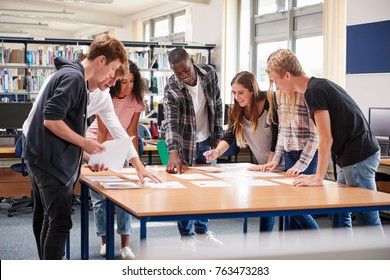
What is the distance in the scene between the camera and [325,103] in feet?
8.92

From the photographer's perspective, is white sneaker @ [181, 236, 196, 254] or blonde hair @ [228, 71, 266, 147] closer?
white sneaker @ [181, 236, 196, 254]

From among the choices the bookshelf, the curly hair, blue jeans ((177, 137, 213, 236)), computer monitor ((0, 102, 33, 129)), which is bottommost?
blue jeans ((177, 137, 213, 236))

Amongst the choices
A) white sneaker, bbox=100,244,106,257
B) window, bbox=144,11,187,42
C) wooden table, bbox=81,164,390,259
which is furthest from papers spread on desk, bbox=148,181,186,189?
window, bbox=144,11,187,42

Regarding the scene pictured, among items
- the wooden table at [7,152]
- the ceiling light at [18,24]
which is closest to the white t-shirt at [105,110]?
the wooden table at [7,152]

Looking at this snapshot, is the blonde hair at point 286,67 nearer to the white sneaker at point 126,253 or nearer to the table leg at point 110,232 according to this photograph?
the table leg at point 110,232

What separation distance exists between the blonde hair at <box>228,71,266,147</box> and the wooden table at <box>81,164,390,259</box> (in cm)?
59

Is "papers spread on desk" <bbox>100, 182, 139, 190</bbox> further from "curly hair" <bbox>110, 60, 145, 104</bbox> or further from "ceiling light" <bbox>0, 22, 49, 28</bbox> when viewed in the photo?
"ceiling light" <bbox>0, 22, 49, 28</bbox>

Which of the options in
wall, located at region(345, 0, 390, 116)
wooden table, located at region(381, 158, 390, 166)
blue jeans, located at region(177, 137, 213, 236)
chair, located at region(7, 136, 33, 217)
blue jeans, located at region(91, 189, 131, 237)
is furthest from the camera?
wall, located at region(345, 0, 390, 116)

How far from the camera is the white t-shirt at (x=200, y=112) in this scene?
11.8 feet

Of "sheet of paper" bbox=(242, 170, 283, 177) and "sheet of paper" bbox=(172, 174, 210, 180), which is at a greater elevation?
"sheet of paper" bbox=(172, 174, 210, 180)

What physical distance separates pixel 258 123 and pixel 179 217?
4.58ft

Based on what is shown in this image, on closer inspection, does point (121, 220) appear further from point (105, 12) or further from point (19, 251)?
point (105, 12)

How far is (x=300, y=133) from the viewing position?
10.5 feet

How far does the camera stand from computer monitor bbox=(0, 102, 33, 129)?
616 cm
